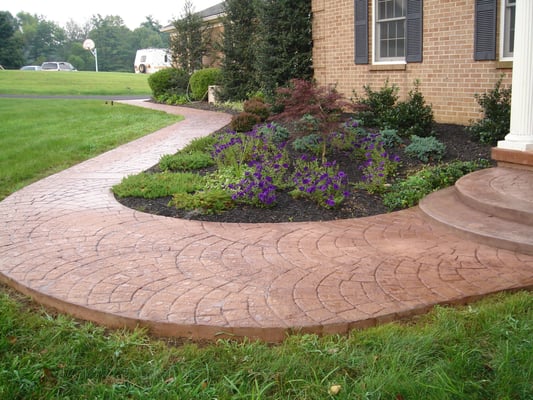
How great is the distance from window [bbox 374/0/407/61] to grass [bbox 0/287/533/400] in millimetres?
8247

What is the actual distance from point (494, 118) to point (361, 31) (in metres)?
4.23

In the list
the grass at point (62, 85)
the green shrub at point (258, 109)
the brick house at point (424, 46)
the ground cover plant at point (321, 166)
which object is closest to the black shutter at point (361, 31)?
the brick house at point (424, 46)

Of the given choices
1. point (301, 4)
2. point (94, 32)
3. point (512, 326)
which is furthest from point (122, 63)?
Answer: point (512, 326)

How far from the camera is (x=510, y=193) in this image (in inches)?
220

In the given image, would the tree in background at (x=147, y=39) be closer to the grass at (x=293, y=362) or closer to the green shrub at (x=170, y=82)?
the green shrub at (x=170, y=82)

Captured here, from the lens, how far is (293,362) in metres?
2.92

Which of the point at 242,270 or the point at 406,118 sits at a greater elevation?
the point at 406,118

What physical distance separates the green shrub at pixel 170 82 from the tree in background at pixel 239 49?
4.08 m

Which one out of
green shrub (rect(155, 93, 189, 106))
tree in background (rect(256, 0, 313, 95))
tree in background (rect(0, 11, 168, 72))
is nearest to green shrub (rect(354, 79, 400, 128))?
tree in background (rect(256, 0, 313, 95))

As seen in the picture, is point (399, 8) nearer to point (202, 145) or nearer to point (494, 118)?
point (494, 118)

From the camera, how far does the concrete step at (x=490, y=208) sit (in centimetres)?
465

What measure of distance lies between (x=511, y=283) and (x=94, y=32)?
3204 inches

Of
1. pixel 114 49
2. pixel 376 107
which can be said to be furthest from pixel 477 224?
pixel 114 49

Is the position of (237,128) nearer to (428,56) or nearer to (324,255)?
(428,56)
